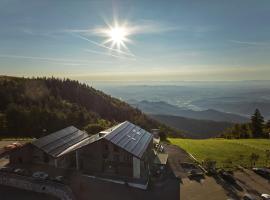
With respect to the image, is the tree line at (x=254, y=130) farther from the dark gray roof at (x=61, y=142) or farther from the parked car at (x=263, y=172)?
the dark gray roof at (x=61, y=142)

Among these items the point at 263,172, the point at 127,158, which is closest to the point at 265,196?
the point at 263,172

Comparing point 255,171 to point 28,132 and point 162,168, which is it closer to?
point 162,168

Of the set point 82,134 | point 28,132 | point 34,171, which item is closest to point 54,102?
point 28,132

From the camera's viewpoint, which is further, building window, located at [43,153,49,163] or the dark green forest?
the dark green forest

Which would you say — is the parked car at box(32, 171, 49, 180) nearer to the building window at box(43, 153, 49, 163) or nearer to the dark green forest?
the building window at box(43, 153, 49, 163)

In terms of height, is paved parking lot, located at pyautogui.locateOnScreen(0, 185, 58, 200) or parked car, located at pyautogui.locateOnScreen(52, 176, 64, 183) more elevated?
parked car, located at pyautogui.locateOnScreen(52, 176, 64, 183)

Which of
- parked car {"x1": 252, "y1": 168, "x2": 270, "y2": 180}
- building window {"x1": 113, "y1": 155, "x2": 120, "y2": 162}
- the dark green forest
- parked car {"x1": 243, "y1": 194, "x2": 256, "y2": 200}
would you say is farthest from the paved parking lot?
parked car {"x1": 252, "y1": 168, "x2": 270, "y2": 180}

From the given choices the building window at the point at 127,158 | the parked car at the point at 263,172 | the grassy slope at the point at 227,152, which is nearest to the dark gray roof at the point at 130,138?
the building window at the point at 127,158
